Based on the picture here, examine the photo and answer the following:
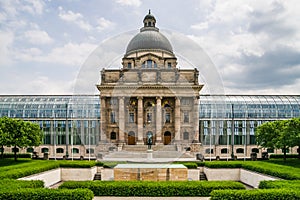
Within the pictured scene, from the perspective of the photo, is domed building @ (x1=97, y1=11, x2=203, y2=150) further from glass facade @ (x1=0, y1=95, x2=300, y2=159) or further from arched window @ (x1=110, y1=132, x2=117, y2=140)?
glass facade @ (x1=0, y1=95, x2=300, y2=159)

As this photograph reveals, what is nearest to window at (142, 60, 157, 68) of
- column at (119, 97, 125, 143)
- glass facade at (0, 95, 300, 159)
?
column at (119, 97, 125, 143)

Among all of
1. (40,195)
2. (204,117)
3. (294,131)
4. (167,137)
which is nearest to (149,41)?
(204,117)

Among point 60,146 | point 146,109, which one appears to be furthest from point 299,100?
point 60,146

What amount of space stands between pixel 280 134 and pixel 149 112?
2939cm

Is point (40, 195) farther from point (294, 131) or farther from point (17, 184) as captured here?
point (294, 131)

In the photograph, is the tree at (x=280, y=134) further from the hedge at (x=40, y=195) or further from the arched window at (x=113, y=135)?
the hedge at (x=40, y=195)

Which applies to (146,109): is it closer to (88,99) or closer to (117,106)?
(117,106)

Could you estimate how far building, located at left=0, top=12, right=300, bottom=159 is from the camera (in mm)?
61375

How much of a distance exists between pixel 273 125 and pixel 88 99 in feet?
140

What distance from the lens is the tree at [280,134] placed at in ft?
130

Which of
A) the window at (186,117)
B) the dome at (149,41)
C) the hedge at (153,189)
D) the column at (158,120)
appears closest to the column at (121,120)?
the column at (158,120)

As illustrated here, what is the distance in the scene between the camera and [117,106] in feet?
206

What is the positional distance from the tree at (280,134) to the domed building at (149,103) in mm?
17253

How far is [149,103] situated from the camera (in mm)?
63031
